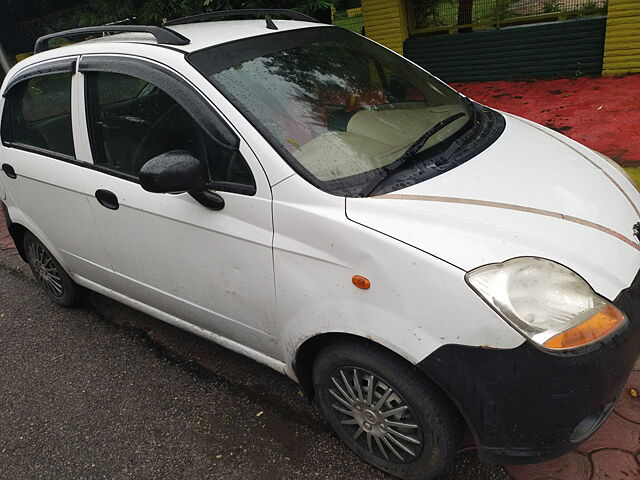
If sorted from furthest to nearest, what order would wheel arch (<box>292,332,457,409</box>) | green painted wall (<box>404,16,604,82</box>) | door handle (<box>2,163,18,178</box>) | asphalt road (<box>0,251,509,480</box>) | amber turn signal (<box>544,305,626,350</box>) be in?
green painted wall (<box>404,16,604,82</box>)
door handle (<box>2,163,18,178</box>)
asphalt road (<box>0,251,509,480</box>)
wheel arch (<box>292,332,457,409</box>)
amber turn signal (<box>544,305,626,350</box>)

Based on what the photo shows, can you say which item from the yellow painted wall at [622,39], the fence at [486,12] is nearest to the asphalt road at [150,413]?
the yellow painted wall at [622,39]

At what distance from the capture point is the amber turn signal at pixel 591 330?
1663 millimetres

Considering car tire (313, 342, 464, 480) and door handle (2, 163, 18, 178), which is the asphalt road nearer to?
car tire (313, 342, 464, 480)

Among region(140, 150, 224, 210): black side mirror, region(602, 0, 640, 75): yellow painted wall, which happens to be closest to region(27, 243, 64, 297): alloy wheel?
region(140, 150, 224, 210): black side mirror

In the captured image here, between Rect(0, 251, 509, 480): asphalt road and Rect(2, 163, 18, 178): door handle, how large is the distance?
111 centimetres

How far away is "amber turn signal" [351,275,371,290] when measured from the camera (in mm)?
1855

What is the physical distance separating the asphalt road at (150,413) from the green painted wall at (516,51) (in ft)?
19.3

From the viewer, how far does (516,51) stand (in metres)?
7.02

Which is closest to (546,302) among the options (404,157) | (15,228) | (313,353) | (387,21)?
(404,157)

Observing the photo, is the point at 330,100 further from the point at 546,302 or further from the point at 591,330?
the point at 591,330

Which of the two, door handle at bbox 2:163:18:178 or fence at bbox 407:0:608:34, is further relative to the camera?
fence at bbox 407:0:608:34

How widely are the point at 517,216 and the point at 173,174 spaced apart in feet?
4.32

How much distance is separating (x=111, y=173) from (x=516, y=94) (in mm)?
5577

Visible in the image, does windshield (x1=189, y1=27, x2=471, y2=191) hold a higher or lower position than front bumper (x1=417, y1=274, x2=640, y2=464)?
higher
